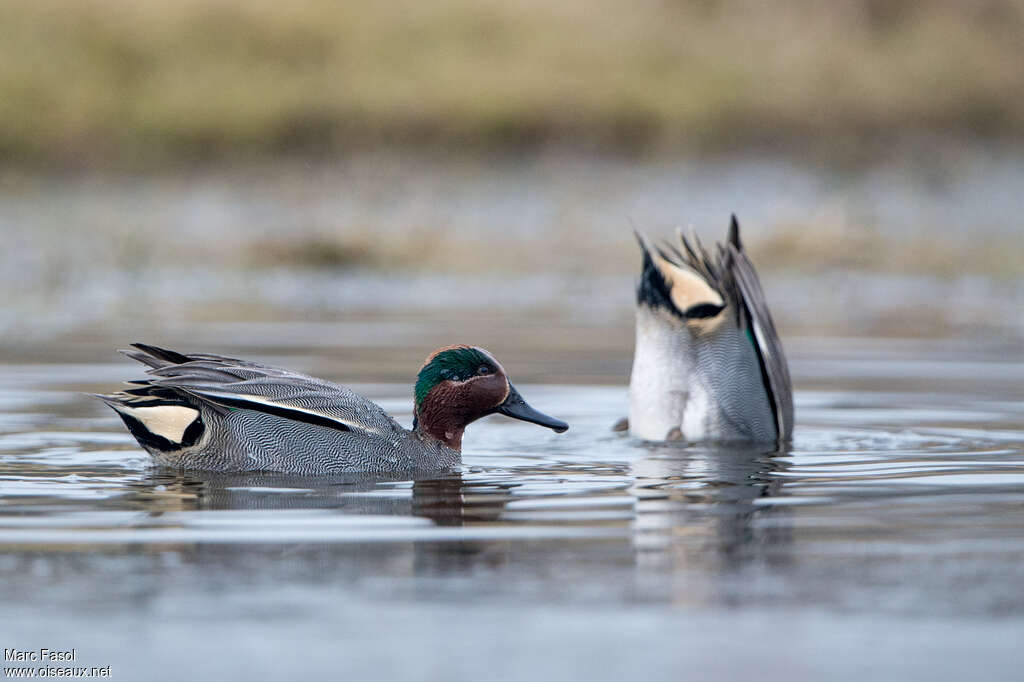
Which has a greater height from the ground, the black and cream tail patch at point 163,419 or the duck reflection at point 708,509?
the black and cream tail patch at point 163,419

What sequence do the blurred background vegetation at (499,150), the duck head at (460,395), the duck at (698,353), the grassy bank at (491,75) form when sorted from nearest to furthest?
the duck head at (460,395) → the duck at (698,353) → the blurred background vegetation at (499,150) → the grassy bank at (491,75)

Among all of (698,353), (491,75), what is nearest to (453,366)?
(698,353)

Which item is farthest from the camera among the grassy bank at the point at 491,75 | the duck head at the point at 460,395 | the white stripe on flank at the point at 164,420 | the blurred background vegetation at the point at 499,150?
the grassy bank at the point at 491,75

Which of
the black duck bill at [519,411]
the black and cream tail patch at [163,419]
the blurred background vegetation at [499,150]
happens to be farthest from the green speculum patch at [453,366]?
the blurred background vegetation at [499,150]

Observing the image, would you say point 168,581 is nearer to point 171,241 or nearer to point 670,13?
point 171,241

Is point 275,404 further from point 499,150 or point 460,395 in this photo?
point 499,150

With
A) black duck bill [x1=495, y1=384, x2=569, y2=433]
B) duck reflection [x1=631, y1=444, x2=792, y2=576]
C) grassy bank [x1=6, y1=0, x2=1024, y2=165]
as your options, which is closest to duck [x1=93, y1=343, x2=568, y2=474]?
black duck bill [x1=495, y1=384, x2=569, y2=433]

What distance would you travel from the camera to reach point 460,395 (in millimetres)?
6777

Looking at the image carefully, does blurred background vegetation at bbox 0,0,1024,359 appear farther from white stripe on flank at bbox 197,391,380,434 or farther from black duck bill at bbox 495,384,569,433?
white stripe on flank at bbox 197,391,380,434

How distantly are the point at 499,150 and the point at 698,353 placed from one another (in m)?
11.9

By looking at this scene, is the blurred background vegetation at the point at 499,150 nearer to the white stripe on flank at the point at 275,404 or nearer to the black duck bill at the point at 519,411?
the black duck bill at the point at 519,411

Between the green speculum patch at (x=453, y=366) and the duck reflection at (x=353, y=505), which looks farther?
the green speculum patch at (x=453, y=366)

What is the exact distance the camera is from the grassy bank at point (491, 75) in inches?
762

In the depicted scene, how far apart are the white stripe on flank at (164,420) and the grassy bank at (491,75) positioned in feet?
41.7
